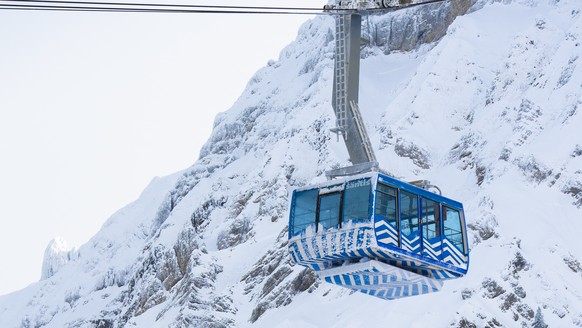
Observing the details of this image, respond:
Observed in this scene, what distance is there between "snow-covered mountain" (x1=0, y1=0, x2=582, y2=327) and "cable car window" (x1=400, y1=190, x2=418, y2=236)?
2658 inches

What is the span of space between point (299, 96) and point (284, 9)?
486 ft

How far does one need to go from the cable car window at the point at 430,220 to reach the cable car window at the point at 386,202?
1.56 metres

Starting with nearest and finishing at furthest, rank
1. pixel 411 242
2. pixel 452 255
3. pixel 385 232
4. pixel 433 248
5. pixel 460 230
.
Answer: pixel 385 232 < pixel 411 242 < pixel 433 248 < pixel 452 255 < pixel 460 230

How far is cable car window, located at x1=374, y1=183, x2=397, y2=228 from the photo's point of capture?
125 feet

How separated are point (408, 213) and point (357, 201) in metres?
1.84

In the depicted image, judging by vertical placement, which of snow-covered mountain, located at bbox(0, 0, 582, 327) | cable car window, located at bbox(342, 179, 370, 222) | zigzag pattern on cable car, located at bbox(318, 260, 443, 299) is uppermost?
cable car window, located at bbox(342, 179, 370, 222)

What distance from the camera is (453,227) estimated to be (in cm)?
4081

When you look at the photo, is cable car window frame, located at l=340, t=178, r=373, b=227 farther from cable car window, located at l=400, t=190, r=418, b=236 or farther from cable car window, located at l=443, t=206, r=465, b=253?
cable car window, located at l=443, t=206, r=465, b=253

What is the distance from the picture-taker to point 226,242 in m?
160

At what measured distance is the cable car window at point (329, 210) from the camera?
39156mm

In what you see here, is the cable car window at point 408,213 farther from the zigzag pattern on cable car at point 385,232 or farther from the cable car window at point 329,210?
the cable car window at point 329,210

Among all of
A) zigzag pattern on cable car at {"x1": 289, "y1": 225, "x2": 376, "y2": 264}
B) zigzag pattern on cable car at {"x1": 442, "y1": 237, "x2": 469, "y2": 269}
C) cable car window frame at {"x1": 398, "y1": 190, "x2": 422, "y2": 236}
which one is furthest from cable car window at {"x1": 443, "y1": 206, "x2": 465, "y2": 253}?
zigzag pattern on cable car at {"x1": 289, "y1": 225, "x2": 376, "y2": 264}

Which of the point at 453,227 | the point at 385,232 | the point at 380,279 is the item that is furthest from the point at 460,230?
the point at 385,232

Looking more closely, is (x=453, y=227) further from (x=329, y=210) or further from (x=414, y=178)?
(x=414, y=178)
